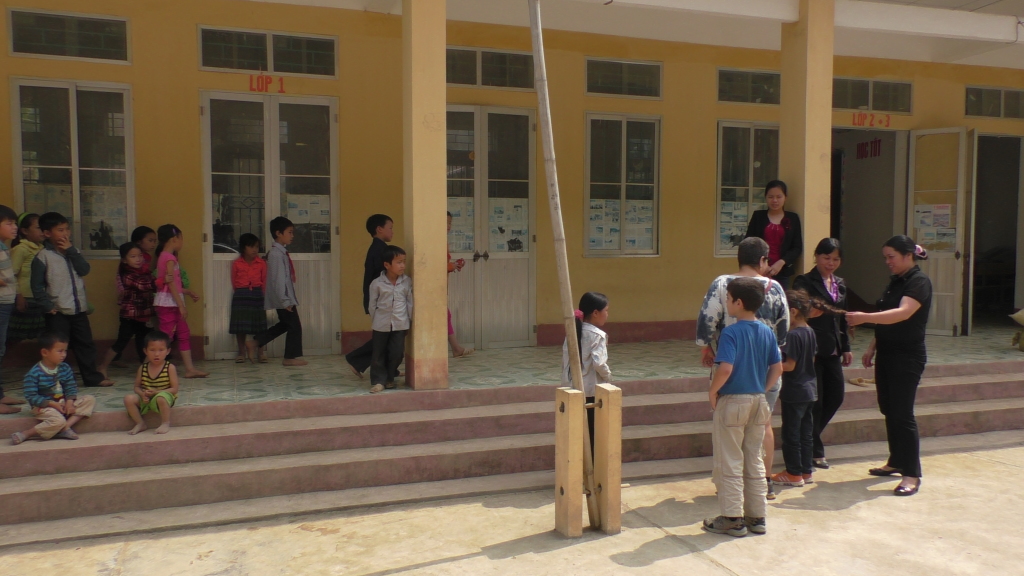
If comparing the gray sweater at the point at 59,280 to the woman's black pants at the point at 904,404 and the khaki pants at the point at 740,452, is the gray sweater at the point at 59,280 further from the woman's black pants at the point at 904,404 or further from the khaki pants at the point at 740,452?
the woman's black pants at the point at 904,404

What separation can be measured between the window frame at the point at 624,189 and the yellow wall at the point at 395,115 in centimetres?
5

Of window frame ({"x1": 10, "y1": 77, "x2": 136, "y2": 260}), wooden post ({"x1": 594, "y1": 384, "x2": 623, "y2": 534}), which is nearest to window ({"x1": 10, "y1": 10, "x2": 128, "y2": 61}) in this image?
window frame ({"x1": 10, "y1": 77, "x2": 136, "y2": 260})

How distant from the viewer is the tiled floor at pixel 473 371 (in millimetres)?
5711

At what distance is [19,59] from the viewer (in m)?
6.46

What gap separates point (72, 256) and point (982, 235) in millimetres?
13904

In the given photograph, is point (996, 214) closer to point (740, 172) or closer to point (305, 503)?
point (740, 172)

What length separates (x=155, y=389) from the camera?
5.08 metres

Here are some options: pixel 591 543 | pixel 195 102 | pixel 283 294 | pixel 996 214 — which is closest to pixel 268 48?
pixel 195 102

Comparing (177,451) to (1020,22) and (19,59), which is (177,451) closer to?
(19,59)

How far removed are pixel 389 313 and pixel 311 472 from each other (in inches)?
56.5

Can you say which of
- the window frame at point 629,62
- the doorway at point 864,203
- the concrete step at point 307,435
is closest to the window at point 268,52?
the window frame at point 629,62

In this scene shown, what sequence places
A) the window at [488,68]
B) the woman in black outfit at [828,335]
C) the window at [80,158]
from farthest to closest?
1. the window at [488,68]
2. the window at [80,158]
3. the woman in black outfit at [828,335]

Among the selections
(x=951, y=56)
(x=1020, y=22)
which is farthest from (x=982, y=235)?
(x=1020, y=22)

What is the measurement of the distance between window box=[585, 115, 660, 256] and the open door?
346cm
